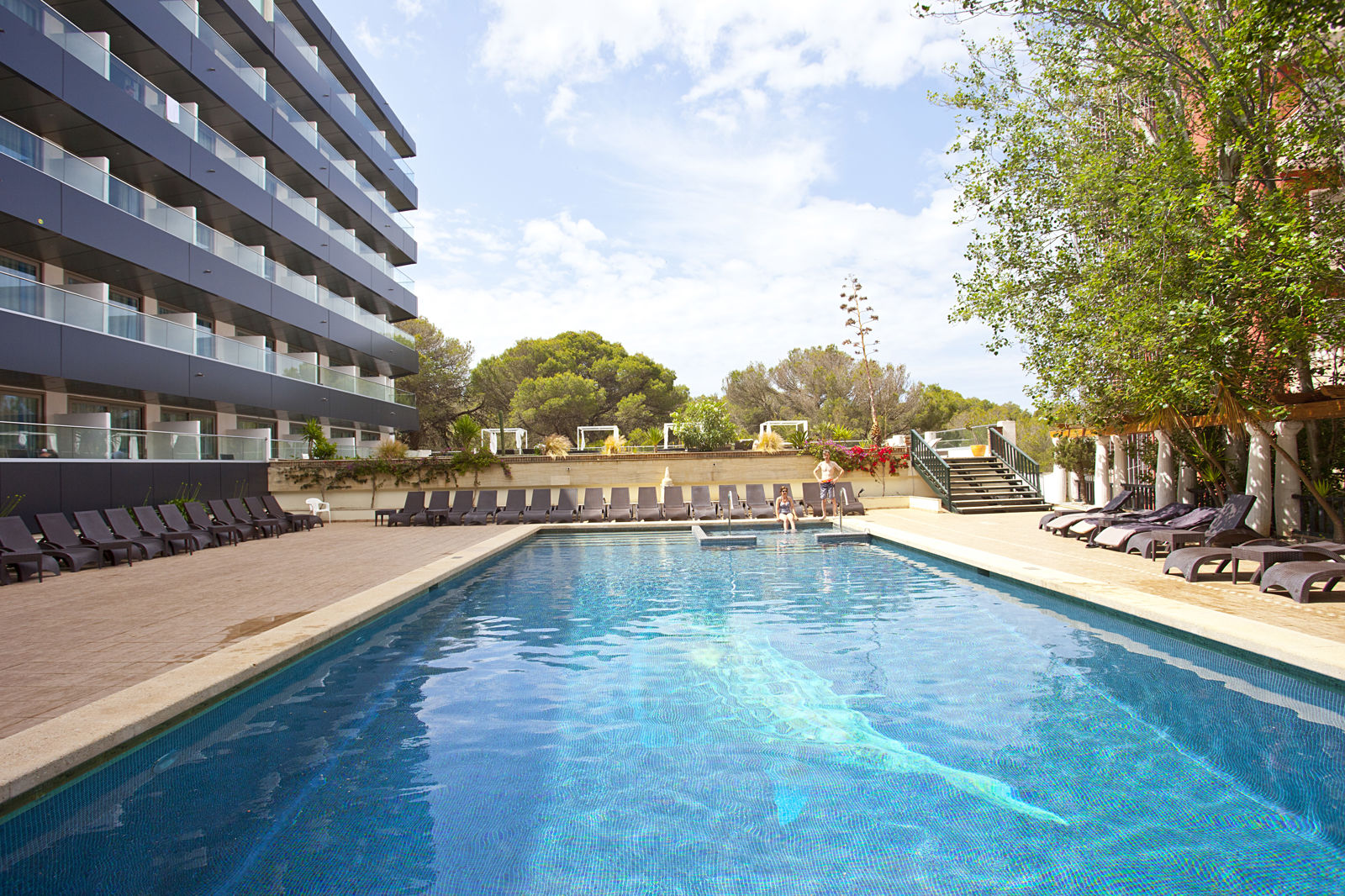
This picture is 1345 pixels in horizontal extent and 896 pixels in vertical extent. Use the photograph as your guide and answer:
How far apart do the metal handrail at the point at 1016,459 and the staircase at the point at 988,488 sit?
21 centimetres

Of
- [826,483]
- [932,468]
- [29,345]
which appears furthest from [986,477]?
Answer: [29,345]

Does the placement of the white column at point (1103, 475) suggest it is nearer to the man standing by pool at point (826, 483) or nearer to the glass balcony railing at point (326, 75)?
the man standing by pool at point (826, 483)

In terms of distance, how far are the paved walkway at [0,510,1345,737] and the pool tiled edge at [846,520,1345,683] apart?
0.67ft

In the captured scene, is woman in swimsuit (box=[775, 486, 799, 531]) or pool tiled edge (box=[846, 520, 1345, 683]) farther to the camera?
woman in swimsuit (box=[775, 486, 799, 531])

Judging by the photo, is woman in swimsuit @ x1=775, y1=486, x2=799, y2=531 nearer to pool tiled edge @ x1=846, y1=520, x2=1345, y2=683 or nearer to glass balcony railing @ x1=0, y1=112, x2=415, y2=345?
pool tiled edge @ x1=846, y1=520, x2=1345, y2=683

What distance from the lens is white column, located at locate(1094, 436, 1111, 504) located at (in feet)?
53.6

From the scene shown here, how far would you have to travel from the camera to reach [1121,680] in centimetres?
519

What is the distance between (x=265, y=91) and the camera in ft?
70.4

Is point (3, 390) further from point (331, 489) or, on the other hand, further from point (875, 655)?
point (875, 655)

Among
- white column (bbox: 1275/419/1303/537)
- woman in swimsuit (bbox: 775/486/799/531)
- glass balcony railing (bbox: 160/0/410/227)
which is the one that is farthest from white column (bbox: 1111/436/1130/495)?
glass balcony railing (bbox: 160/0/410/227)

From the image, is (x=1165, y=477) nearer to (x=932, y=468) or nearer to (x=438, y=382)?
(x=932, y=468)

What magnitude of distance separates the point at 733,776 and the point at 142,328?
17126 millimetres

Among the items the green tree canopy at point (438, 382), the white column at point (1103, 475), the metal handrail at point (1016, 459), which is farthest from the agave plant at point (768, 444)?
the green tree canopy at point (438, 382)

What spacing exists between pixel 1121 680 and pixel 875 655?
1.72 m
